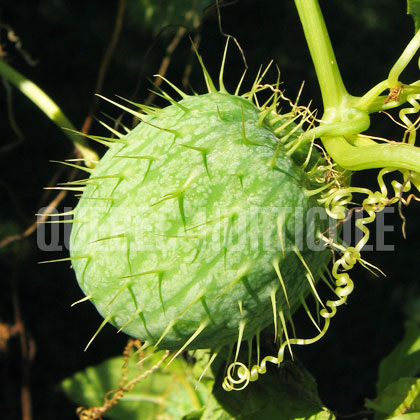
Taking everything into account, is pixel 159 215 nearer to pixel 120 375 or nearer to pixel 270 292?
pixel 270 292

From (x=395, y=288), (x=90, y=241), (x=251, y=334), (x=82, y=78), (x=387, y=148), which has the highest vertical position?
(x=82, y=78)

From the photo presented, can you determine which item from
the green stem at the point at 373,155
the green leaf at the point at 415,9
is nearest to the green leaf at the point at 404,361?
the green stem at the point at 373,155

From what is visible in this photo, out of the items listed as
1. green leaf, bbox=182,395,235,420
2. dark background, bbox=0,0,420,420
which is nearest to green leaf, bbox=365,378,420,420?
green leaf, bbox=182,395,235,420

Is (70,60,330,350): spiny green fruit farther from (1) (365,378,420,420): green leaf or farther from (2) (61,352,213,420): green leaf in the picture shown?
(2) (61,352,213,420): green leaf

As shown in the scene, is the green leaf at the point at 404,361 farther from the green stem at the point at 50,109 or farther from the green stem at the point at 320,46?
the green stem at the point at 50,109

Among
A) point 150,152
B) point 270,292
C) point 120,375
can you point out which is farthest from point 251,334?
point 120,375

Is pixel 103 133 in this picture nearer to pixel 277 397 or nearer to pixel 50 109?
pixel 50 109
